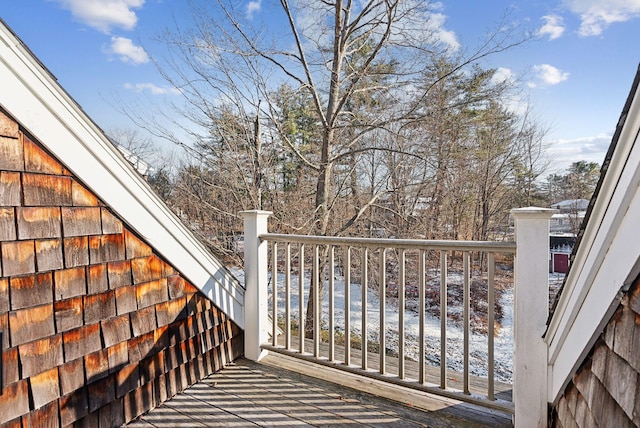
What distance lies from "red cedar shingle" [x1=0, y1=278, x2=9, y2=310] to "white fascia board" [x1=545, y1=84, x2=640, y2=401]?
87.5 inches

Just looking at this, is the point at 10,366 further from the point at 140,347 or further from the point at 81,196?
the point at 81,196

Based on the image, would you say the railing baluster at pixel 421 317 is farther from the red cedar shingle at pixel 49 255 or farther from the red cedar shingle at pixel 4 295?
the red cedar shingle at pixel 4 295

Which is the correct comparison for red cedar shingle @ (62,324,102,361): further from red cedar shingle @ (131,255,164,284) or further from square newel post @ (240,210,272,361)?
square newel post @ (240,210,272,361)

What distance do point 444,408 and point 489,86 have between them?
6701mm

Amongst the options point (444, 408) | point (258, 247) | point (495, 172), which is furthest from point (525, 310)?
point (495, 172)

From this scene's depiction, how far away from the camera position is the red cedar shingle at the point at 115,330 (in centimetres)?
181

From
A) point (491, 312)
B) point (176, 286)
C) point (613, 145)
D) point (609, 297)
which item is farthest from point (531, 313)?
point (176, 286)

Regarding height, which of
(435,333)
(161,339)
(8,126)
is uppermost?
(8,126)

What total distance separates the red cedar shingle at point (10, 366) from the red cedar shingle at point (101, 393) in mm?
368

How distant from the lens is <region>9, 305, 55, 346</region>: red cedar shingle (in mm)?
1438

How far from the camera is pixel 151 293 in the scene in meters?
2.08

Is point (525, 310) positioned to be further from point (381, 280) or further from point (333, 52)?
point (333, 52)

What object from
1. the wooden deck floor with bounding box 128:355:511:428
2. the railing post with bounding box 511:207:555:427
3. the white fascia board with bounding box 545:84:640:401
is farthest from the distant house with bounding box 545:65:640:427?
the wooden deck floor with bounding box 128:355:511:428

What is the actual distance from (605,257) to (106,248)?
2192mm
